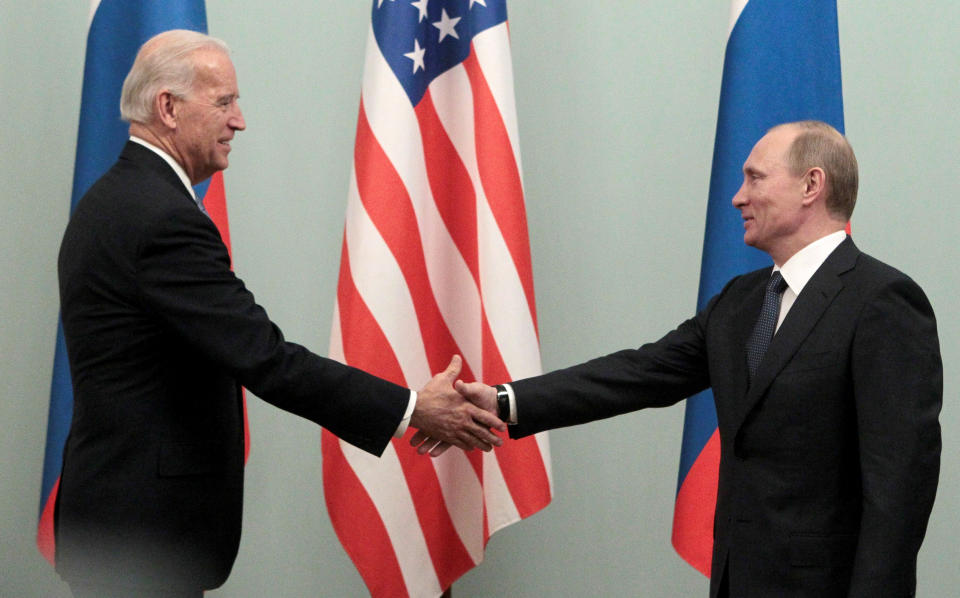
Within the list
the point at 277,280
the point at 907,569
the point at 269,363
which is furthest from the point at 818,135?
the point at 277,280

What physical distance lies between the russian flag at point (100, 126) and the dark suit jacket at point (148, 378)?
0.90 m

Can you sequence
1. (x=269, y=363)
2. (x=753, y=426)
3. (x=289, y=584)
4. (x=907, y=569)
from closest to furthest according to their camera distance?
(x=907, y=569) → (x=753, y=426) → (x=269, y=363) → (x=289, y=584)

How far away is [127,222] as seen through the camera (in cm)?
184

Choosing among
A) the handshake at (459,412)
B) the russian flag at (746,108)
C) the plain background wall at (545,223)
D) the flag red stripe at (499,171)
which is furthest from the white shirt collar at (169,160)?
the russian flag at (746,108)

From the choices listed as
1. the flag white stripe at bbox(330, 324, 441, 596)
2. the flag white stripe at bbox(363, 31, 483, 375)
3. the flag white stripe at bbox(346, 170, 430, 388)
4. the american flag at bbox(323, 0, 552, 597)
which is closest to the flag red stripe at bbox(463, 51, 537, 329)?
the american flag at bbox(323, 0, 552, 597)

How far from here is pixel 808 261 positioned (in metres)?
1.91

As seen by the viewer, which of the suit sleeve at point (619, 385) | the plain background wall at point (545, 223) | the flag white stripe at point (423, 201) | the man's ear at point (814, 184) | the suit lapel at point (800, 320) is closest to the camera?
the suit lapel at point (800, 320)

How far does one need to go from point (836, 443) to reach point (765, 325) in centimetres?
26

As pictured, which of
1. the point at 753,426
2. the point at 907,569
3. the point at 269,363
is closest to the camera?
the point at 907,569

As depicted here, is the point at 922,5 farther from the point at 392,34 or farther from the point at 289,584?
the point at 289,584

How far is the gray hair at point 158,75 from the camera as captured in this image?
1.98m

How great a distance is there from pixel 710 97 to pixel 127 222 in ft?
6.54

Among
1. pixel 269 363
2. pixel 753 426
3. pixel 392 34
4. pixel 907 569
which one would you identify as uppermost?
pixel 392 34

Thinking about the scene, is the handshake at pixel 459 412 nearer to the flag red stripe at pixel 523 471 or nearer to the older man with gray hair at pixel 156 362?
the flag red stripe at pixel 523 471
